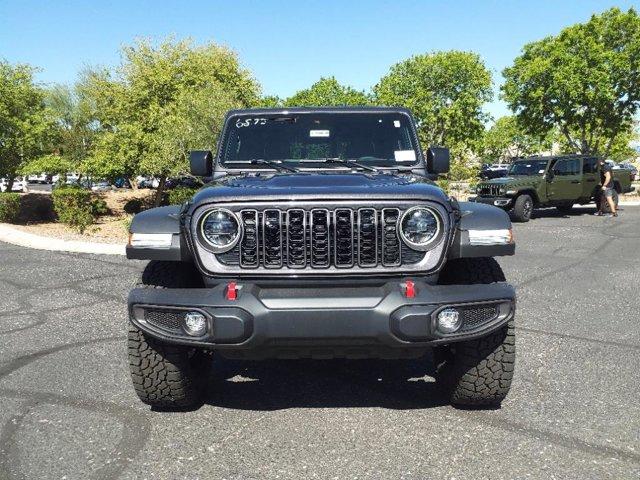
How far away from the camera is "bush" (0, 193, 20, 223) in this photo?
1677 cm

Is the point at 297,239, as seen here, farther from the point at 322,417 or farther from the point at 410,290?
the point at 322,417

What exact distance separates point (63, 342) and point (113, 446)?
2362 mm

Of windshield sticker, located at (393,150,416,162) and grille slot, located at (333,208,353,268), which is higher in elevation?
windshield sticker, located at (393,150,416,162)

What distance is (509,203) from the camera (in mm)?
16312

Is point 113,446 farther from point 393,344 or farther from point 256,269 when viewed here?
point 393,344

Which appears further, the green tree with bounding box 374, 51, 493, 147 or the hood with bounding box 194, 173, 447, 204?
the green tree with bounding box 374, 51, 493, 147

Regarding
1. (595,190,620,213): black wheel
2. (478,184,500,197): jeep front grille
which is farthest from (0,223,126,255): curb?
(595,190,620,213): black wheel

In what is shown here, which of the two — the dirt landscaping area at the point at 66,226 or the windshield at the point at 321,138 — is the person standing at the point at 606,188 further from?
the windshield at the point at 321,138

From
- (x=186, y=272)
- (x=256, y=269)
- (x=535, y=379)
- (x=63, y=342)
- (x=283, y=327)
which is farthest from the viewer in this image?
(x=63, y=342)

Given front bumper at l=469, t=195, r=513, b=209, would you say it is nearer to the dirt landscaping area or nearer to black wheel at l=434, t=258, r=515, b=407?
the dirt landscaping area

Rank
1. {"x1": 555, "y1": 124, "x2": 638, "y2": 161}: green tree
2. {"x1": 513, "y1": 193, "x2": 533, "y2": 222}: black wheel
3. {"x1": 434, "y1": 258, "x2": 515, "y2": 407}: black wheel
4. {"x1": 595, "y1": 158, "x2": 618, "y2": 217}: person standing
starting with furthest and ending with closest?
1. {"x1": 555, "y1": 124, "x2": 638, "y2": 161}: green tree
2. {"x1": 595, "y1": 158, "x2": 618, "y2": 217}: person standing
3. {"x1": 513, "y1": 193, "x2": 533, "y2": 222}: black wheel
4. {"x1": 434, "y1": 258, "x2": 515, "y2": 407}: black wheel

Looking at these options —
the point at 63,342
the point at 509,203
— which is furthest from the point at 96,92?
the point at 63,342

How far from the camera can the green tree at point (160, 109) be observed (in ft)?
61.2

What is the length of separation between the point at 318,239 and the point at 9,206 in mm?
16025
